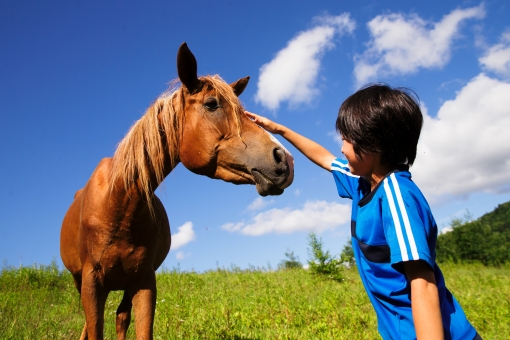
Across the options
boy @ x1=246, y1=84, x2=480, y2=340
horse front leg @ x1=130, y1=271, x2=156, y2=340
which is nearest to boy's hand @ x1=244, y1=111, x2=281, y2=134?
boy @ x1=246, y1=84, x2=480, y2=340

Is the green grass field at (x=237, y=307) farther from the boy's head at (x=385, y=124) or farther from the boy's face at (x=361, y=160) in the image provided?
the boy's head at (x=385, y=124)

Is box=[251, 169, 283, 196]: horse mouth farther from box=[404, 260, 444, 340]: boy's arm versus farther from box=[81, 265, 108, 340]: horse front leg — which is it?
box=[81, 265, 108, 340]: horse front leg

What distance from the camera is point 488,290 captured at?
675 centimetres

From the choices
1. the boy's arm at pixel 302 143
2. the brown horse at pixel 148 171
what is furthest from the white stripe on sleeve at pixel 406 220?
the brown horse at pixel 148 171

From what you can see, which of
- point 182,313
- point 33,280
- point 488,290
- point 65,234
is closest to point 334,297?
point 182,313

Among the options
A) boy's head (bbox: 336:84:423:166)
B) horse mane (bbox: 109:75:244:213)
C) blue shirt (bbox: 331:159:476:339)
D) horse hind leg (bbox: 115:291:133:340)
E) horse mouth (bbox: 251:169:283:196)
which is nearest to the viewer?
blue shirt (bbox: 331:159:476:339)

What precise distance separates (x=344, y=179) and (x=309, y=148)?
50 cm

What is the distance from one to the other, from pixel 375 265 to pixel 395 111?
2.29ft

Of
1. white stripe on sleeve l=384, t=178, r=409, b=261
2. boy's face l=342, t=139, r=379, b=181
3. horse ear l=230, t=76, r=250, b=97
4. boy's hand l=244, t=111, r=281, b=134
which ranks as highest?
horse ear l=230, t=76, r=250, b=97

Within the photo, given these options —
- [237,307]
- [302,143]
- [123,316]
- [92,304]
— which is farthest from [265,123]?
[237,307]

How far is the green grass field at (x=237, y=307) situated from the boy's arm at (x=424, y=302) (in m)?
3.06

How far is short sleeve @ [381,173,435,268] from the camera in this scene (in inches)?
51.1

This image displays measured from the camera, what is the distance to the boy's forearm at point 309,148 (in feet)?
8.20

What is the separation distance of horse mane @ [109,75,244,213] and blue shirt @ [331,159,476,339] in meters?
1.46
